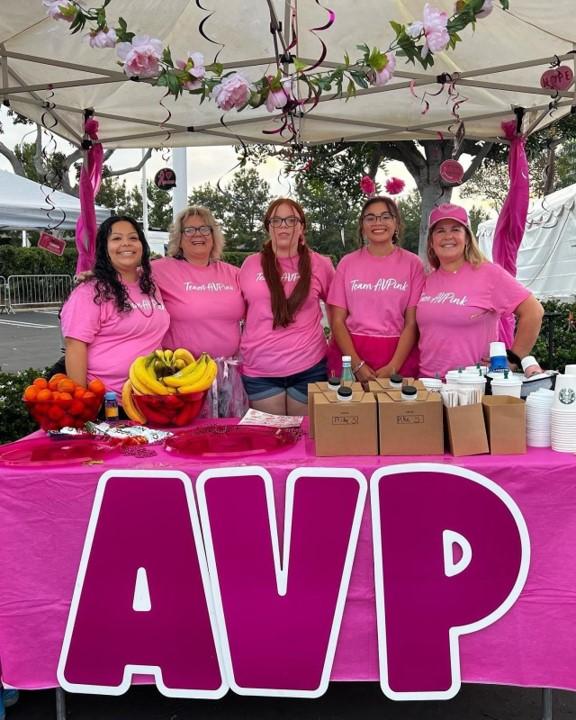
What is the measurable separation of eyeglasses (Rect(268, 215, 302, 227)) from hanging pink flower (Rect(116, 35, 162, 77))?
934 millimetres

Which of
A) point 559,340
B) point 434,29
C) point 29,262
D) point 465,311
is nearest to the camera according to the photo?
point 434,29

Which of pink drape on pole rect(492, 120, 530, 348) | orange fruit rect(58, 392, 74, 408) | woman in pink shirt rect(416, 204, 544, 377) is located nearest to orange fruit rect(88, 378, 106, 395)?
orange fruit rect(58, 392, 74, 408)

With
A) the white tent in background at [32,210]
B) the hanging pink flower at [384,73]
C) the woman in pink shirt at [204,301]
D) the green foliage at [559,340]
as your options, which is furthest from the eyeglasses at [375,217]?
the white tent in background at [32,210]

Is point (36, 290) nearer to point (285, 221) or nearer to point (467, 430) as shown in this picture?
point (285, 221)

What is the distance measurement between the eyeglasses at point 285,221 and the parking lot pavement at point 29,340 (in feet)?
22.2

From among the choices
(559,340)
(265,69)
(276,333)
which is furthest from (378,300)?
(559,340)

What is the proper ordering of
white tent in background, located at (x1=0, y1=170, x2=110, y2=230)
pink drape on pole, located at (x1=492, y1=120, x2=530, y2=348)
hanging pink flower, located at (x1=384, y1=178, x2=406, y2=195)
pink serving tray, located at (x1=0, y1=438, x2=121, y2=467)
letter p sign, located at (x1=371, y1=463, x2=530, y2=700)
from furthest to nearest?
1. white tent in background, located at (x1=0, y1=170, x2=110, y2=230)
2. pink drape on pole, located at (x1=492, y1=120, x2=530, y2=348)
3. hanging pink flower, located at (x1=384, y1=178, x2=406, y2=195)
4. pink serving tray, located at (x1=0, y1=438, x2=121, y2=467)
5. letter p sign, located at (x1=371, y1=463, x2=530, y2=700)

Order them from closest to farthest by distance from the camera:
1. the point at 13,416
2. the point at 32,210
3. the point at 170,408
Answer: the point at 170,408 → the point at 13,416 → the point at 32,210

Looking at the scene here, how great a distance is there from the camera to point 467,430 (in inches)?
81.1

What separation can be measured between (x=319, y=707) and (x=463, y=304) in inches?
67.1

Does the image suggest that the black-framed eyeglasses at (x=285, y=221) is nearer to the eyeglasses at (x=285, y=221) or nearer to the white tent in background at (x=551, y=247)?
the eyeglasses at (x=285, y=221)

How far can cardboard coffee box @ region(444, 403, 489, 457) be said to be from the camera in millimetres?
2055

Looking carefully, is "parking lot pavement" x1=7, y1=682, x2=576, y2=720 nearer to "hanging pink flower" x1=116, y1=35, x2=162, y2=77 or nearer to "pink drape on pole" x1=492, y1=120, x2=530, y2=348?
"hanging pink flower" x1=116, y1=35, x2=162, y2=77

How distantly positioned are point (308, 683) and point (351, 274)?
1.91m
